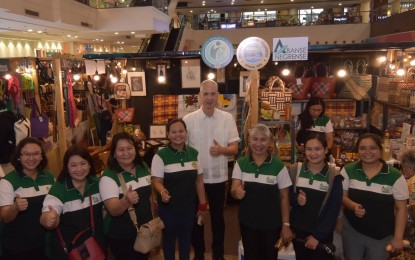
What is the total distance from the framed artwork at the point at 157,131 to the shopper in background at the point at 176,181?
9.38 ft

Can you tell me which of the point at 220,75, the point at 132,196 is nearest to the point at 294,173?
the point at 132,196

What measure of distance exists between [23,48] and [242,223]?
46.9 ft

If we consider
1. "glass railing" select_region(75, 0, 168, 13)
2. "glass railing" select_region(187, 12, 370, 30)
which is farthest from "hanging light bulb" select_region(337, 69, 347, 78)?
"glass railing" select_region(187, 12, 370, 30)

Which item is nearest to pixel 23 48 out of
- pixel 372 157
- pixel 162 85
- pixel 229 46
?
pixel 162 85

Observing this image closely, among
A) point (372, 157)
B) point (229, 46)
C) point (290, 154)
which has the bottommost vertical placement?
point (290, 154)

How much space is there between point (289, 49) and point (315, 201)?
7.87ft

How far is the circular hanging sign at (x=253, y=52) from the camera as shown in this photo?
171 inches

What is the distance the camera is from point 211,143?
3518 millimetres

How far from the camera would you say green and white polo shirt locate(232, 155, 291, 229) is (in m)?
2.80

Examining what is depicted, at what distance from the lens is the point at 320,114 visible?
15.4 feet

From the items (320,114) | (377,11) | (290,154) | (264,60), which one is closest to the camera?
(264,60)

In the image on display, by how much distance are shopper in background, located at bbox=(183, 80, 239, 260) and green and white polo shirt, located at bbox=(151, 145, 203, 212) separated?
430 mm

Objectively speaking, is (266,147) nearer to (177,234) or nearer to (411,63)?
(177,234)

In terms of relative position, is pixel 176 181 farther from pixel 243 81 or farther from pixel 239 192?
pixel 243 81
